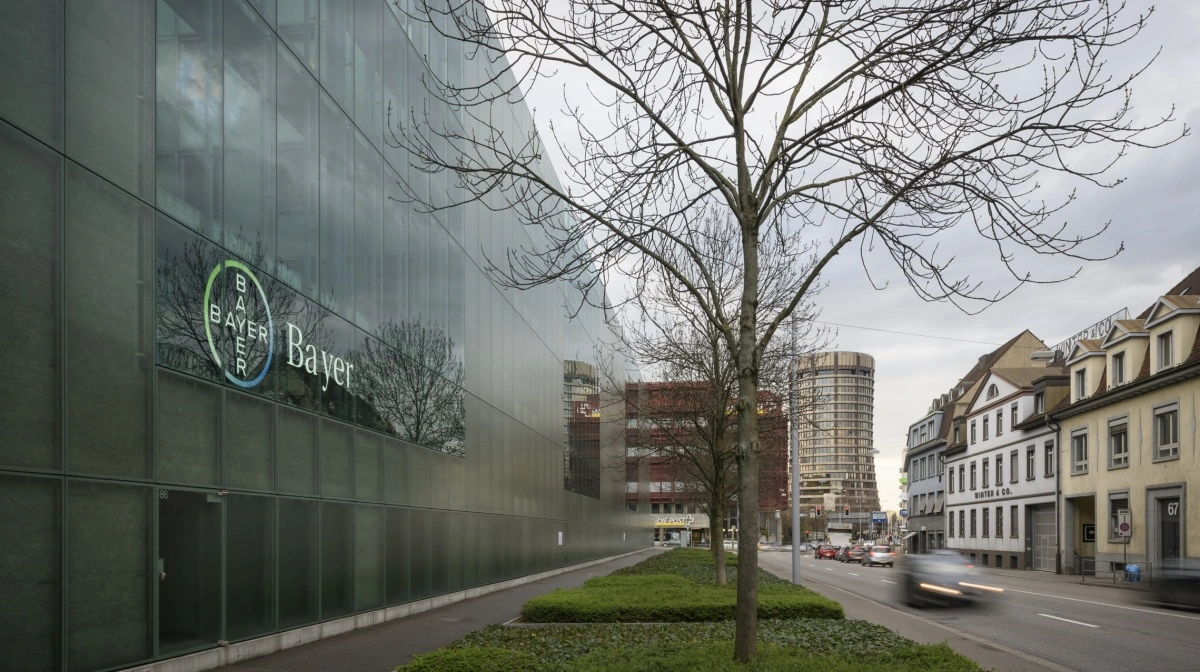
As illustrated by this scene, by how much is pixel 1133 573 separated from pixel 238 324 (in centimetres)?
3434

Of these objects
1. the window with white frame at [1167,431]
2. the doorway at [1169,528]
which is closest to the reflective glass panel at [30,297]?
the doorway at [1169,528]

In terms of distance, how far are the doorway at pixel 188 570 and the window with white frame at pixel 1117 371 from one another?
39.8m

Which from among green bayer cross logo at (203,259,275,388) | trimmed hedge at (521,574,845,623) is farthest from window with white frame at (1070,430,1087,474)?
green bayer cross logo at (203,259,275,388)

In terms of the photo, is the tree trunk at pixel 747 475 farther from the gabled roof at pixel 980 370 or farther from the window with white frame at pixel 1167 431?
the gabled roof at pixel 980 370

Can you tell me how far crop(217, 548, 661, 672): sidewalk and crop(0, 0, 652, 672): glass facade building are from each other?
1.88 ft

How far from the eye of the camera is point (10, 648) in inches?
341

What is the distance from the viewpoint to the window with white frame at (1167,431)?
119ft

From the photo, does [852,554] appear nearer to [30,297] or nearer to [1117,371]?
[1117,371]

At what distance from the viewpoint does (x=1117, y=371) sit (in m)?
42.1

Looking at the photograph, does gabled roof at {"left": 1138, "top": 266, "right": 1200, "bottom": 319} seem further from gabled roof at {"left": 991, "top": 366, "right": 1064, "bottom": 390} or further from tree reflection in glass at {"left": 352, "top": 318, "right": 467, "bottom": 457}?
tree reflection in glass at {"left": 352, "top": 318, "right": 467, "bottom": 457}

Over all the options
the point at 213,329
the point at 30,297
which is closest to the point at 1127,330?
the point at 213,329

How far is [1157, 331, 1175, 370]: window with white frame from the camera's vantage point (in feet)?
122

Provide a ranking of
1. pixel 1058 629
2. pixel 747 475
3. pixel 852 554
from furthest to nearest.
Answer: pixel 852 554
pixel 1058 629
pixel 747 475

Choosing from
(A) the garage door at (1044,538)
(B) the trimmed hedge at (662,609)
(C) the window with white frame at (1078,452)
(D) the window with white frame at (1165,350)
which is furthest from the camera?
(A) the garage door at (1044,538)
